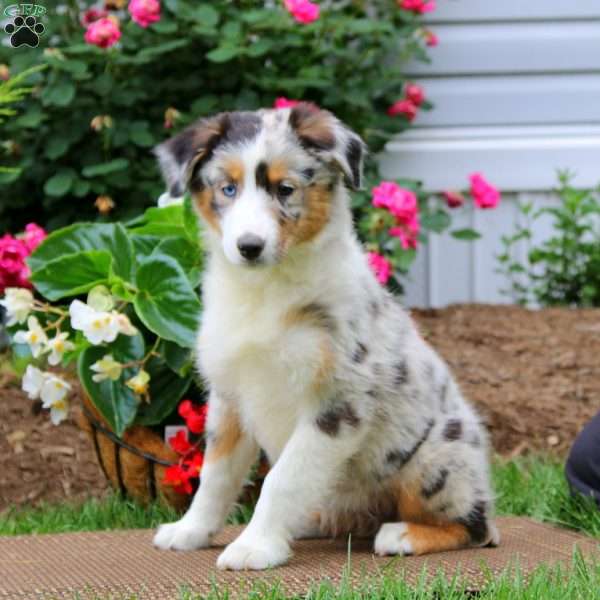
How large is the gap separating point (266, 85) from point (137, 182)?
3.00 ft

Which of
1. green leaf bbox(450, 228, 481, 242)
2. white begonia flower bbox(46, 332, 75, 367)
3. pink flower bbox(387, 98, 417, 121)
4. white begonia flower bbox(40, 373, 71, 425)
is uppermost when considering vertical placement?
pink flower bbox(387, 98, 417, 121)

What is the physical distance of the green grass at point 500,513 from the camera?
10.4 feet

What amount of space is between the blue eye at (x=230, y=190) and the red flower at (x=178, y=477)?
4.70 ft

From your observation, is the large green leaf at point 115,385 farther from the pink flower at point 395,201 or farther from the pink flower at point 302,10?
the pink flower at point 302,10

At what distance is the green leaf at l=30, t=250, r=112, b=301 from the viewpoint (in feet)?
15.1

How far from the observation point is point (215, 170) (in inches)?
138

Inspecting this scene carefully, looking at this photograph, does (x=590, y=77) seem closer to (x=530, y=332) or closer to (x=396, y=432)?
(x=530, y=332)

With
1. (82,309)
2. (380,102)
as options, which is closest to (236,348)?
(82,309)

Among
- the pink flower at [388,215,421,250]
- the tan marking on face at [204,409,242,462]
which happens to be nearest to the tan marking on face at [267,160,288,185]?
the tan marking on face at [204,409,242,462]

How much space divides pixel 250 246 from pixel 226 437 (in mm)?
757

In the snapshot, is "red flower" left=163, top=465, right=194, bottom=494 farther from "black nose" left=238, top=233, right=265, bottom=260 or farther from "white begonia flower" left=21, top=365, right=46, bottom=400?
"black nose" left=238, top=233, right=265, bottom=260

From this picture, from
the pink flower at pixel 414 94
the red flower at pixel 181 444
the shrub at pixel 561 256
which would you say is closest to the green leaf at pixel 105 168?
the pink flower at pixel 414 94

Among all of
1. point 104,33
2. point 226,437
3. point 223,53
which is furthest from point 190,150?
point 223,53

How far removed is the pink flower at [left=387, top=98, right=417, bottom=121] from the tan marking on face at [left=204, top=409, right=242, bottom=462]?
13.4 ft
